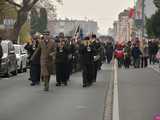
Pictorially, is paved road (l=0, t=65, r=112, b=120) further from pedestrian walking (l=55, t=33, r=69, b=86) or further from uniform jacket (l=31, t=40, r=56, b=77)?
uniform jacket (l=31, t=40, r=56, b=77)

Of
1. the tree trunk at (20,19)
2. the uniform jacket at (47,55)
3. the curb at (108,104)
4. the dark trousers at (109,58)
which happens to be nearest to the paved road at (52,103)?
the curb at (108,104)

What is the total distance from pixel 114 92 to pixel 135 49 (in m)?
22.3

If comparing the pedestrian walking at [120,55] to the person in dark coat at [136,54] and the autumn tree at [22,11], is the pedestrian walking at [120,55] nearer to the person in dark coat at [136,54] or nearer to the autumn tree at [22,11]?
the person in dark coat at [136,54]

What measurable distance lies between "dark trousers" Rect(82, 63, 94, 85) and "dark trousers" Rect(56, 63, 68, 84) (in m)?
0.86

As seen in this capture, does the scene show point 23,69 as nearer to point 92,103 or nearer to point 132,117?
point 92,103

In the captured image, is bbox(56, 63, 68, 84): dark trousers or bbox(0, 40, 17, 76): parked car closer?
bbox(56, 63, 68, 84): dark trousers

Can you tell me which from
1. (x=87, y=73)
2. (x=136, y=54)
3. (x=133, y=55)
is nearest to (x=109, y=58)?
(x=133, y=55)

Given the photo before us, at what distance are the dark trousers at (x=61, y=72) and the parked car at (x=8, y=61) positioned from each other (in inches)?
206

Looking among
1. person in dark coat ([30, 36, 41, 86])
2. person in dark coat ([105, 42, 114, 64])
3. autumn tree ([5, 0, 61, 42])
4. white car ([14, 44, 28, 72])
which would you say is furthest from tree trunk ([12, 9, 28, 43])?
person in dark coat ([30, 36, 41, 86])

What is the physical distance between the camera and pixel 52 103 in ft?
58.0

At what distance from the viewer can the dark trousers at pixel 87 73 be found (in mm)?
24031

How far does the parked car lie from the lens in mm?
30153

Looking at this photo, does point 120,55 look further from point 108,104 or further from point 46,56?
point 108,104

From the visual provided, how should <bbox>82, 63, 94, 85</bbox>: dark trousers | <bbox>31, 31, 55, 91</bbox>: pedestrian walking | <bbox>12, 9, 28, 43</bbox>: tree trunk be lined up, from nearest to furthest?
<bbox>31, 31, 55, 91</bbox>: pedestrian walking → <bbox>82, 63, 94, 85</bbox>: dark trousers → <bbox>12, 9, 28, 43</bbox>: tree trunk
